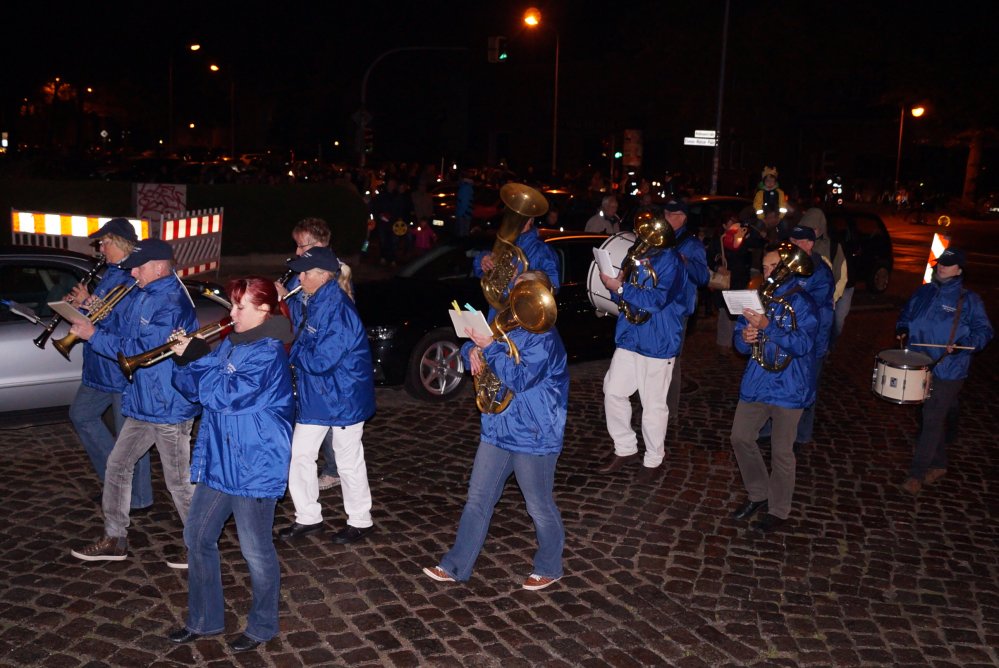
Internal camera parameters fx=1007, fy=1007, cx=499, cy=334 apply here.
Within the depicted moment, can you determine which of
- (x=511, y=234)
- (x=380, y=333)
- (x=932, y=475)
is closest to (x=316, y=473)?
(x=511, y=234)

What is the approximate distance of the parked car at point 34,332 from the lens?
7.30m

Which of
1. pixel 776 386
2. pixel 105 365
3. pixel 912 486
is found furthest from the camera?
pixel 912 486

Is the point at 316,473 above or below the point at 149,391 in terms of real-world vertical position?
below

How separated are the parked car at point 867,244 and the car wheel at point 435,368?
969 cm

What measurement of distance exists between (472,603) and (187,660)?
1471 millimetres

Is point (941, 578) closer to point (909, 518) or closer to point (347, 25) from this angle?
point (909, 518)

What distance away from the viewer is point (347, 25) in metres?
49.4

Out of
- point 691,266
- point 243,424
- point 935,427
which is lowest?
point 935,427

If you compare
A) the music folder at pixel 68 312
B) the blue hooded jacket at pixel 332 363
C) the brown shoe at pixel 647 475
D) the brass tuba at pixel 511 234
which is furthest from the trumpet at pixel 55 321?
the brown shoe at pixel 647 475

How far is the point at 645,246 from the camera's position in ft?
23.8

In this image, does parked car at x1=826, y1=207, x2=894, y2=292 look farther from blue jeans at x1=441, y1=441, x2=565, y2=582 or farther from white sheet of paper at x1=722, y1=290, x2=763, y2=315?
blue jeans at x1=441, y1=441, x2=565, y2=582

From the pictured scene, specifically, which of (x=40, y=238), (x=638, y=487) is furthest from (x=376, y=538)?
(x=40, y=238)

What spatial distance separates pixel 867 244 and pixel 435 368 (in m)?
11.0

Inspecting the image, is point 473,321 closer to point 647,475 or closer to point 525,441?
point 525,441
